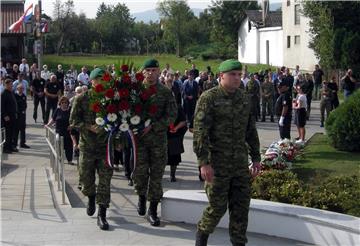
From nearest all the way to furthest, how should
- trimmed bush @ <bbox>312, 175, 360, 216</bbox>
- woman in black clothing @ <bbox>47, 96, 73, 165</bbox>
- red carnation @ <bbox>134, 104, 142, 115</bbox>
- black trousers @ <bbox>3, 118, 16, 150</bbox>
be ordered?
trimmed bush @ <bbox>312, 175, 360, 216</bbox>, red carnation @ <bbox>134, 104, 142, 115</bbox>, woman in black clothing @ <bbox>47, 96, 73, 165</bbox>, black trousers @ <bbox>3, 118, 16, 150</bbox>

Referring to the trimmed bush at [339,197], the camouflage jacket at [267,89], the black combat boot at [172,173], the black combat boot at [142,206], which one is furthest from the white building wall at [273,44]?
the black combat boot at [142,206]

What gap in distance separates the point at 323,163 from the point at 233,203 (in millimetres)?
6441

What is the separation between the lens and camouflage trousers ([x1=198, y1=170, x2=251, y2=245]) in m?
6.34

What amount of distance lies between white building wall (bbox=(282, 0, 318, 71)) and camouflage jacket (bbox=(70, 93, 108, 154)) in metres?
45.7

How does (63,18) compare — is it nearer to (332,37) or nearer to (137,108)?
(332,37)

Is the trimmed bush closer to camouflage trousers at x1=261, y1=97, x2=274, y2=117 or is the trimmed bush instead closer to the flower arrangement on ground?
the flower arrangement on ground

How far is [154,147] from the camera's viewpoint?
7918 mm

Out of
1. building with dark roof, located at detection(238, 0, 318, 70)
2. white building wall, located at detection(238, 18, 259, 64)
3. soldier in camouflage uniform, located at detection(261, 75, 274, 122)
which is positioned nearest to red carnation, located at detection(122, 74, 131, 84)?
soldier in camouflage uniform, located at detection(261, 75, 274, 122)

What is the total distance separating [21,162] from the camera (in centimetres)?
1403

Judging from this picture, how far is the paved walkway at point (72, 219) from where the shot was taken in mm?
7211

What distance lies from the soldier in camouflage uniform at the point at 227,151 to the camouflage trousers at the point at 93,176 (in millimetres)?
1798

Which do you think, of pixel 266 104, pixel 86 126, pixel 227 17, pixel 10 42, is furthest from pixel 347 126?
pixel 227 17

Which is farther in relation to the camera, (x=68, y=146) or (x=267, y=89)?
(x=267, y=89)

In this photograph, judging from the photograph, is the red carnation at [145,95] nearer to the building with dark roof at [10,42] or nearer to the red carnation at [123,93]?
the red carnation at [123,93]
